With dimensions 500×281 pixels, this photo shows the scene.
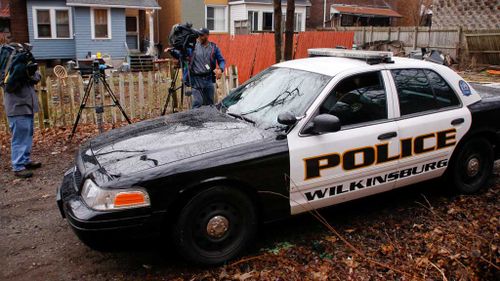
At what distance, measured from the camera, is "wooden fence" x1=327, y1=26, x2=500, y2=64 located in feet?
65.3

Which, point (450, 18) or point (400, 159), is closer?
point (400, 159)

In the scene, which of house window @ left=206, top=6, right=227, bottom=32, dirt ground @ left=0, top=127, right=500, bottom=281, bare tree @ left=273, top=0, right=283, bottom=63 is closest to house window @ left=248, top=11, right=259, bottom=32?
house window @ left=206, top=6, right=227, bottom=32

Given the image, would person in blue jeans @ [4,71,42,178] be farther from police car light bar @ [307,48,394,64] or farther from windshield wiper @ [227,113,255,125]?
police car light bar @ [307,48,394,64]

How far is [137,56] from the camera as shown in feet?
78.0

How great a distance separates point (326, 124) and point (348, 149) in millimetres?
438

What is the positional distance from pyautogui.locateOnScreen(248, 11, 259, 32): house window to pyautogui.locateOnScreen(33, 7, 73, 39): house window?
34.8 ft

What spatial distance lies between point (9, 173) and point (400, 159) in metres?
5.16

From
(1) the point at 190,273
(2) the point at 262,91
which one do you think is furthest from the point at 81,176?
(2) the point at 262,91

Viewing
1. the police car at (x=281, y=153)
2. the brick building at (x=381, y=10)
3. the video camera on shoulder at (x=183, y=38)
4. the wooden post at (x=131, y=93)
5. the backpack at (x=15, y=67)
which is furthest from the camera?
the brick building at (x=381, y=10)

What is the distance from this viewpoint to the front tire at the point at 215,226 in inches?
138

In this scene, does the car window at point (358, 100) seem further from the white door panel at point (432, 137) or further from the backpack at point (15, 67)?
the backpack at point (15, 67)

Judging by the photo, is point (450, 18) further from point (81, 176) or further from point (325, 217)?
point (81, 176)

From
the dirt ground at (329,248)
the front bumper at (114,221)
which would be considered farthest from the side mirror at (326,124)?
the front bumper at (114,221)

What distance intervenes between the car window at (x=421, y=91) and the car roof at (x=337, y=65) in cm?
8
